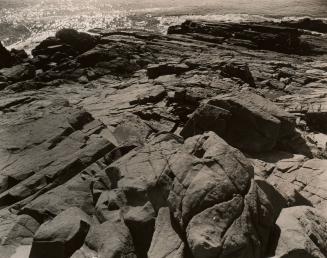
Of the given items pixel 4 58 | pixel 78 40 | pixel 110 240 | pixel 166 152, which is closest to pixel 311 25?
pixel 78 40

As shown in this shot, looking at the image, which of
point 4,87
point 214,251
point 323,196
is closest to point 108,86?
point 4,87

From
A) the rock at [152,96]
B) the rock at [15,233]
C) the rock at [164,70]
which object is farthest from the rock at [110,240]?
the rock at [164,70]

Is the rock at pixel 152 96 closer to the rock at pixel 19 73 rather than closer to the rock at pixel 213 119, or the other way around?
→ the rock at pixel 213 119

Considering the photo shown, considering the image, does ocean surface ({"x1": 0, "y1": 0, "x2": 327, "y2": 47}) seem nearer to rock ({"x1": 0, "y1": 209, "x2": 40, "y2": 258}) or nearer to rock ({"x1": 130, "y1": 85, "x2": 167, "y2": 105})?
rock ({"x1": 130, "y1": 85, "x2": 167, "y2": 105})

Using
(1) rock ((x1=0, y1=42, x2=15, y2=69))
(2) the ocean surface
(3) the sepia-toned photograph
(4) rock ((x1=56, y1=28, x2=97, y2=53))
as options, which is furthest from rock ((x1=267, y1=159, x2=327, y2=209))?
(2) the ocean surface

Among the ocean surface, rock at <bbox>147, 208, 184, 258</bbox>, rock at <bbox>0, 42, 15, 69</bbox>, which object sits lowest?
the ocean surface

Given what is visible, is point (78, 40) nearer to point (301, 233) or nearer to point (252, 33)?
point (252, 33)

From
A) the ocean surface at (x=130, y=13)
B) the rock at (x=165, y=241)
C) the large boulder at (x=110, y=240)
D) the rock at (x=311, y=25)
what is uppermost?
the rock at (x=165, y=241)
